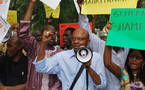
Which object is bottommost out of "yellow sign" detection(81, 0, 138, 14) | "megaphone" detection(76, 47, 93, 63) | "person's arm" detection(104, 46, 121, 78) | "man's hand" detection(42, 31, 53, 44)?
"person's arm" detection(104, 46, 121, 78)

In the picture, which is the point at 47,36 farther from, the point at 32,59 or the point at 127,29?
the point at 127,29

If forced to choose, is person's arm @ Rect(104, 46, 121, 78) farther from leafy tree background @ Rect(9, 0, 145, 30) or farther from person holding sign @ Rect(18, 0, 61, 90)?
leafy tree background @ Rect(9, 0, 145, 30)

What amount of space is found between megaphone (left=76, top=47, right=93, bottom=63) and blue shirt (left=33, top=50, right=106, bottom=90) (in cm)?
48

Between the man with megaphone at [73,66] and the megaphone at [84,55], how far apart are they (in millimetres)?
307

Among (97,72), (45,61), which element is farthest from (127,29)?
(45,61)

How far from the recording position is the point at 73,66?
4777mm

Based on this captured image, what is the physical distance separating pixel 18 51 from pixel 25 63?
0.78ft

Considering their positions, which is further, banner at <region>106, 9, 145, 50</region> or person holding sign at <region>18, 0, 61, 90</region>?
person holding sign at <region>18, 0, 61, 90</region>

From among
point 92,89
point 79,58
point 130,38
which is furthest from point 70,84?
point 130,38

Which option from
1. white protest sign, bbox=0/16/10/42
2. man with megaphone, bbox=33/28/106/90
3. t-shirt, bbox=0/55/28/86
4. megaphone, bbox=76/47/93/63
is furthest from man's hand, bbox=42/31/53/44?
t-shirt, bbox=0/55/28/86

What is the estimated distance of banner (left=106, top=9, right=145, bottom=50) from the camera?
4438mm

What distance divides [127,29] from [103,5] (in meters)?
0.55

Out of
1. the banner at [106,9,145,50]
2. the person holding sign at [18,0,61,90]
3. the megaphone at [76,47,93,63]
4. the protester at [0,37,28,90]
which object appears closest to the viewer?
the megaphone at [76,47,93,63]

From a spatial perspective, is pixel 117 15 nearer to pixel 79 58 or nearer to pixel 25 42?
pixel 79 58
